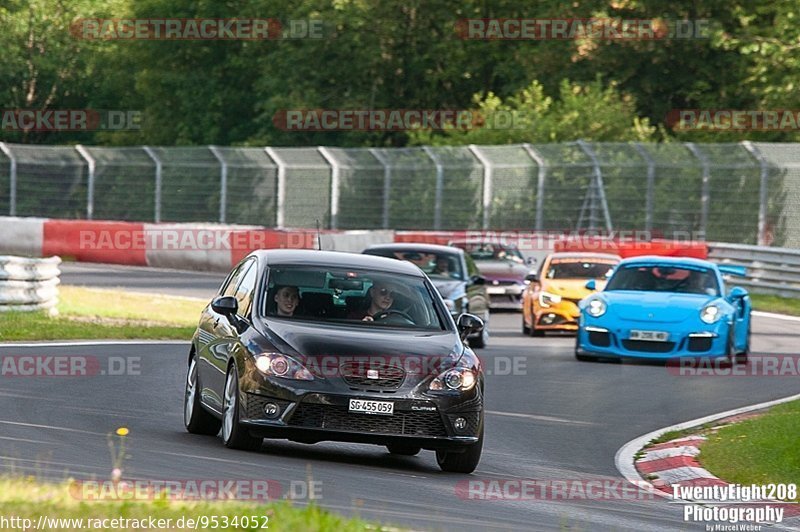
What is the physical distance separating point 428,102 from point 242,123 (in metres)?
8.02

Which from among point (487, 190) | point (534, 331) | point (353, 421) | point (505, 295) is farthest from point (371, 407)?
point (487, 190)

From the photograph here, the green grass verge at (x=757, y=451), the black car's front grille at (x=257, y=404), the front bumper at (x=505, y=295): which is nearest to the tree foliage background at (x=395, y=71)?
the front bumper at (x=505, y=295)

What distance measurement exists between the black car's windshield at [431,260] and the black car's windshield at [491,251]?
7668 millimetres

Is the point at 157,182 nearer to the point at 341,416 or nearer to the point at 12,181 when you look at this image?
the point at 12,181

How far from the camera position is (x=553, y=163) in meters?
37.9

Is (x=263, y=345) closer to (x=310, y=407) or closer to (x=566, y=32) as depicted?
(x=310, y=407)

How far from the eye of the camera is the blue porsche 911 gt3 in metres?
20.1

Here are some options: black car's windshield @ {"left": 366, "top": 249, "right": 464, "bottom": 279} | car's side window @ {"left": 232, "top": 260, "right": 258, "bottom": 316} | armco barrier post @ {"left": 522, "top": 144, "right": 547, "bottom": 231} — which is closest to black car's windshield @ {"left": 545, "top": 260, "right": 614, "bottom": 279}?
black car's windshield @ {"left": 366, "top": 249, "right": 464, "bottom": 279}

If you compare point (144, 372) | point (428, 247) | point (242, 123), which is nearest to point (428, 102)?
point (242, 123)

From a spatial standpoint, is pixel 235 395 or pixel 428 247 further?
pixel 428 247

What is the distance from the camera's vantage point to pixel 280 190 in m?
42.4

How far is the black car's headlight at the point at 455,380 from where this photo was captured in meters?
11.1

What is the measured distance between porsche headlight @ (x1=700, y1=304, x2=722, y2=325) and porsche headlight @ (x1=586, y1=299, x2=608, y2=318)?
3.63 ft

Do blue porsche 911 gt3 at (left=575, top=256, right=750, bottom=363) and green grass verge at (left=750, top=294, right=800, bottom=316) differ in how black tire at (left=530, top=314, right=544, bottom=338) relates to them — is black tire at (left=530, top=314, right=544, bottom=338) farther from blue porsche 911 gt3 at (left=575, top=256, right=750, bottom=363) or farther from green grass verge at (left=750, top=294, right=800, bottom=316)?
green grass verge at (left=750, top=294, right=800, bottom=316)
